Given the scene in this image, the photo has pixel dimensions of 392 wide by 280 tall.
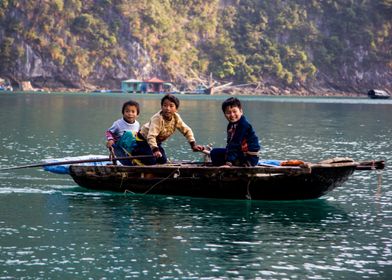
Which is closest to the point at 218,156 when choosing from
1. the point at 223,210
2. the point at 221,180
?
the point at 221,180

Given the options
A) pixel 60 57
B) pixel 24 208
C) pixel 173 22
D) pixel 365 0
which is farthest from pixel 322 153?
pixel 365 0

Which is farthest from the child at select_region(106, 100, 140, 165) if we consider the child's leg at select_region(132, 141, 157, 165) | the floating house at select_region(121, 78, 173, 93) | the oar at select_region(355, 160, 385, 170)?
→ the floating house at select_region(121, 78, 173, 93)

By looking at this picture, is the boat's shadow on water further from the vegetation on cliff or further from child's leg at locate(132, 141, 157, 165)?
the vegetation on cliff

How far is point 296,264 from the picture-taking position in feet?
40.1

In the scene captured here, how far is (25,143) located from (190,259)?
19801 millimetres

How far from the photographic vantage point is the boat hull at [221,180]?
1644cm

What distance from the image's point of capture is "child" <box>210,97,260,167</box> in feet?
53.0

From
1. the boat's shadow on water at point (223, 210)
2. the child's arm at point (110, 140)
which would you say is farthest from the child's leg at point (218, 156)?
the child's arm at point (110, 140)

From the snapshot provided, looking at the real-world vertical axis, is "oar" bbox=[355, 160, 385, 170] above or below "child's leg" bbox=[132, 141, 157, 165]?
below

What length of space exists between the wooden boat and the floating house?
111289mm

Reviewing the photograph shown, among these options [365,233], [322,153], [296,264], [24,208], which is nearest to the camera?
[296,264]

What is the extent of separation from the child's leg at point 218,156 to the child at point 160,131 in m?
0.29

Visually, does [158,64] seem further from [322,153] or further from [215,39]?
[322,153]

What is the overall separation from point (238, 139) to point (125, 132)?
2757mm
